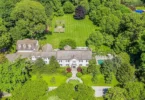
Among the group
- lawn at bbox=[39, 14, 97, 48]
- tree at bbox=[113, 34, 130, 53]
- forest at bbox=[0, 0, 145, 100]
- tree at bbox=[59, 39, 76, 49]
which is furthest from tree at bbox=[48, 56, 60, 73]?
tree at bbox=[113, 34, 130, 53]

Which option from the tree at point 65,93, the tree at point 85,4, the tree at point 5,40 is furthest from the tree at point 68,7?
the tree at point 65,93

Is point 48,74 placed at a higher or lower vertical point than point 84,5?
lower

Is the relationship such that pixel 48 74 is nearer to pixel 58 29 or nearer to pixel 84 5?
pixel 58 29

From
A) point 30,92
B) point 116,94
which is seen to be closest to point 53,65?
point 30,92

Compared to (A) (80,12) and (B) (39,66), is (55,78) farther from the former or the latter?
(A) (80,12)

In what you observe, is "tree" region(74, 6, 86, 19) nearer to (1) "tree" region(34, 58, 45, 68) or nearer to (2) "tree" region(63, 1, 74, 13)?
(2) "tree" region(63, 1, 74, 13)

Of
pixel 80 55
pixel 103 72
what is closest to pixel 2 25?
pixel 80 55
